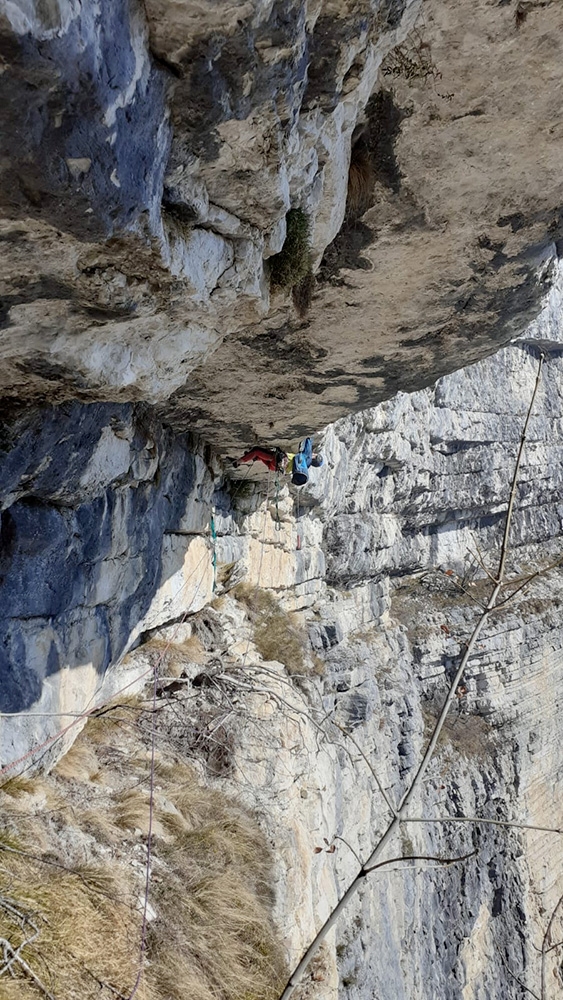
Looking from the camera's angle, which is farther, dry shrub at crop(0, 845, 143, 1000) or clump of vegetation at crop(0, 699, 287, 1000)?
clump of vegetation at crop(0, 699, 287, 1000)

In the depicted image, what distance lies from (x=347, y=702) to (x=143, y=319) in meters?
8.65

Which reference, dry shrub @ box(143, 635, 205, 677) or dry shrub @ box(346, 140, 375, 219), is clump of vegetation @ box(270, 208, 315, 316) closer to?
dry shrub @ box(346, 140, 375, 219)

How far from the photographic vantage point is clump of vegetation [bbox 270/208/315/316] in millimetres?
2453

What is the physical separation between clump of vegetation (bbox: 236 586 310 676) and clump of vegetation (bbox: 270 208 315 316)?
20.2ft

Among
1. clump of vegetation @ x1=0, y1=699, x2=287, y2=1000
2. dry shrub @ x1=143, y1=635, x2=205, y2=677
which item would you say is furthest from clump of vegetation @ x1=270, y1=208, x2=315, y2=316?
dry shrub @ x1=143, y1=635, x2=205, y2=677

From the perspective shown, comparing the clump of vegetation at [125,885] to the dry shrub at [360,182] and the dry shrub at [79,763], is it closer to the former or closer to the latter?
the dry shrub at [79,763]

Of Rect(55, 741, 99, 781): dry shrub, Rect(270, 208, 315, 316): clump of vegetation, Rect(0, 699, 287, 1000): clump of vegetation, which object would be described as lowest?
Rect(0, 699, 287, 1000): clump of vegetation

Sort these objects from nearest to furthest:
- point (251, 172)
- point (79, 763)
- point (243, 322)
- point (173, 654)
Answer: point (251, 172)
point (243, 322)
point (79, 763)
point (173, 654)

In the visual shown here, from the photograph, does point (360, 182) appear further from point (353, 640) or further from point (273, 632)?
point (353, 640)

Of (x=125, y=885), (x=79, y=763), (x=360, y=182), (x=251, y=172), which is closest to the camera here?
(x=251, y=172)

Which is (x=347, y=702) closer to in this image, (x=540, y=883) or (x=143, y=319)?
(x=540, y=883)

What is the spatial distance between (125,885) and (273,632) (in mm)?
5293

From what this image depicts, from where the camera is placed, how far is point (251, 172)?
1.87m

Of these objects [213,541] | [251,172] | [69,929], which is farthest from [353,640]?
[251,172]
